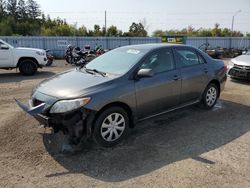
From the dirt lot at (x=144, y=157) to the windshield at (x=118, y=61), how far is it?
1259 mm

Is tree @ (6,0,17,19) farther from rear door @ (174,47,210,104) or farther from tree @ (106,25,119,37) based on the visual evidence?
rear door @ (174,47,210,104)

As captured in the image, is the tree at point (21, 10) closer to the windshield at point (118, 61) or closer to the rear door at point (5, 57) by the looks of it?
the rear door at point (5, 57)

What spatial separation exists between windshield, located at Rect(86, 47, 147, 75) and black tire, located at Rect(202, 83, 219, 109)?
2.11 metres

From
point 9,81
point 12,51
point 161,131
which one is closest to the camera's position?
point 161,131

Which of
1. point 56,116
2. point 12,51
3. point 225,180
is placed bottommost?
point 225,180

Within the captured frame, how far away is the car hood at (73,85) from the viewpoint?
4.05 m

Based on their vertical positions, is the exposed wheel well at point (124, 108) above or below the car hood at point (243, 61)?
below

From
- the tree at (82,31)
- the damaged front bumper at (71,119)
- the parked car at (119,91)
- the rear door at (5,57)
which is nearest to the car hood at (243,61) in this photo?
the parked car at (119,91)

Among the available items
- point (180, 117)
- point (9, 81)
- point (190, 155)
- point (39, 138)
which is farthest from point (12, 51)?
point (190, 155)

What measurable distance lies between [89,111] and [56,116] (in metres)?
0.52

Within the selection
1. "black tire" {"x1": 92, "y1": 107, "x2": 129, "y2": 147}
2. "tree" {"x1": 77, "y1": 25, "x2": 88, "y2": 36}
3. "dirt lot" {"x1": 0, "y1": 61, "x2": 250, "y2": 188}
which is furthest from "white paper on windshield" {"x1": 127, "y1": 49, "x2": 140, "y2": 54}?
"tree" {"x1": 77, "y1": 25, "x2": 88, "y2": 36}

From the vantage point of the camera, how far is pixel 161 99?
503cm

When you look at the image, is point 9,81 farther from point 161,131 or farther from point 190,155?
point 190,155

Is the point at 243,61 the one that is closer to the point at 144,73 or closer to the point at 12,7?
the point at 144,73
